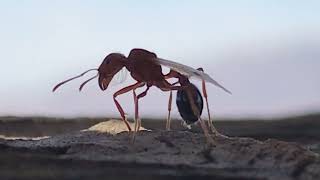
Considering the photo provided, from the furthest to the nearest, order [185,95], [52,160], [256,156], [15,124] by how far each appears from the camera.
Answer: [185,95] < [15,124] < [256,156] < [52,160]

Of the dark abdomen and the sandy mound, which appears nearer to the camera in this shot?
the sandy mound

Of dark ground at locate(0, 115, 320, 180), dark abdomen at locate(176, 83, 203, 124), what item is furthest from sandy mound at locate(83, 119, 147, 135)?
dark abdomen at locate(176, 83, 203, 124)

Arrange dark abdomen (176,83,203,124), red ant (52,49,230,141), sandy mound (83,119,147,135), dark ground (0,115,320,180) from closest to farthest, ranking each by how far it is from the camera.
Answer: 1. dark ground (0,115,320,180)
2. sandy mound (83,119,147,135)
3. dark abdomen (176,83,203,124)
4. red ant (52,49,230,141)

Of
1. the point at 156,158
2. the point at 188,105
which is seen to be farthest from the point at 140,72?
the point at 156,158

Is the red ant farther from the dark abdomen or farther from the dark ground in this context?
the dark ground

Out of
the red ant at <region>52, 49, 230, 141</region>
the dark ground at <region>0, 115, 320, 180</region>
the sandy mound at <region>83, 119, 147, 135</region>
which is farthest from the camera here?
the red ant at <region>52, 49, 230, 141</region>

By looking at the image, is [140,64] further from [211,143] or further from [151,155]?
[151,155]

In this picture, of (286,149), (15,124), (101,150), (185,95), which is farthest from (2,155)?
(185,95)

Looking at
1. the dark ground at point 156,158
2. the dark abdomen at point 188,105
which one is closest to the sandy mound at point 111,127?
the dark ground at point 156,158
